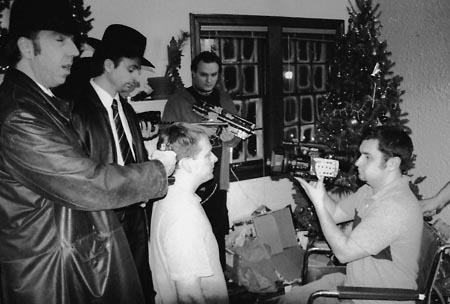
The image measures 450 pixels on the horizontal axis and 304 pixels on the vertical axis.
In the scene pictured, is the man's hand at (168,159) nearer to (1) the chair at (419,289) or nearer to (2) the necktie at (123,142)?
(2) the necktie at (123,142)

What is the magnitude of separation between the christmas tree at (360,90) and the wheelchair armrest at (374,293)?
2703 millimetres

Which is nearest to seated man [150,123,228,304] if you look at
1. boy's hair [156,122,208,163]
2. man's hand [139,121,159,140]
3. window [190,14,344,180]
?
boy's hair [156,122,208,163]

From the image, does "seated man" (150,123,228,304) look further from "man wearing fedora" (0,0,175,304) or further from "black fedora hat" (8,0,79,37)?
"black fedora hat" (8,0,79,37)

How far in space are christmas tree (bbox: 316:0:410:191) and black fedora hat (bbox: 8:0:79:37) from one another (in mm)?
3452

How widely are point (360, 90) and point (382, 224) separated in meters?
2.97

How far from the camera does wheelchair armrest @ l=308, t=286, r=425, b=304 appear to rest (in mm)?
1931

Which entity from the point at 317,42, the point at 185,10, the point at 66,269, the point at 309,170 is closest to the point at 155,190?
A: the point at 66,269

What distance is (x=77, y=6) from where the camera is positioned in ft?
11.1

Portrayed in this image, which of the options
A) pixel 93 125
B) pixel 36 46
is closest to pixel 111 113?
pixel 93 125

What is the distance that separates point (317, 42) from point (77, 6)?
123 inches

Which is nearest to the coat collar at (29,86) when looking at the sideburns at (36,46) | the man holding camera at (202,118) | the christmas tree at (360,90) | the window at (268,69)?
the sideburns at (36,46)

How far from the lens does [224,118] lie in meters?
3.59

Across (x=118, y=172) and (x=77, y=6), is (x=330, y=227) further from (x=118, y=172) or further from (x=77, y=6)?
(x=77, y=6)

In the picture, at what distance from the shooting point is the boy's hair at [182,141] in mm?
2010
